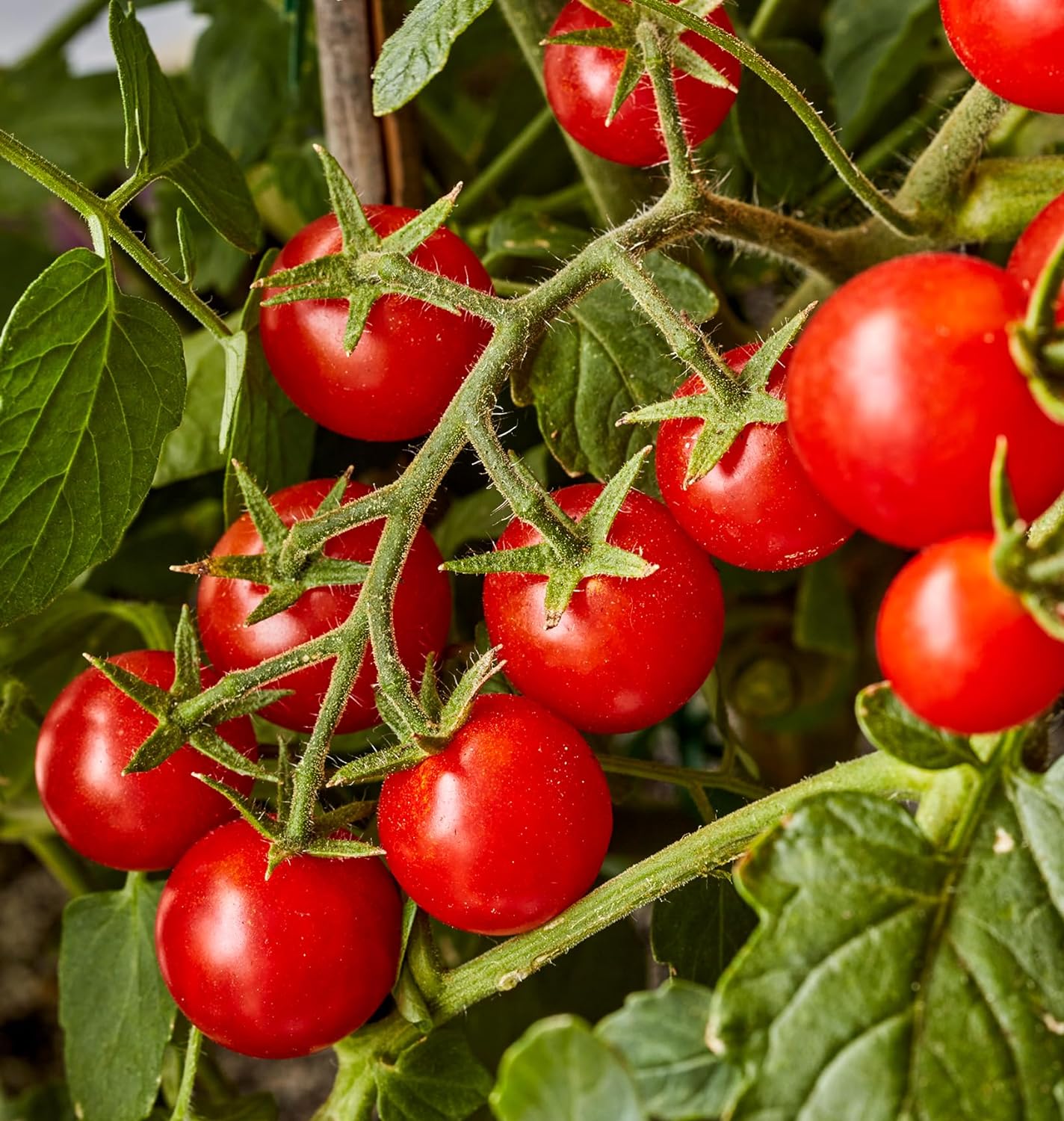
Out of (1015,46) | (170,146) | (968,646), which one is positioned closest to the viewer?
(968,646)

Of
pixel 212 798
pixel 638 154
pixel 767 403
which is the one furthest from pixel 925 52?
pixel 212 798

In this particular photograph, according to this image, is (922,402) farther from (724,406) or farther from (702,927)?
(702,927)

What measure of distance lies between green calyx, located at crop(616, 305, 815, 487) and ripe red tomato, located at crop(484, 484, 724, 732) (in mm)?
40

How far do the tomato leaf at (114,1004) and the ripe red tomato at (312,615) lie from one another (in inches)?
5.9

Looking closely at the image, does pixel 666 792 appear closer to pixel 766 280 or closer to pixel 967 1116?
pixel 766 280

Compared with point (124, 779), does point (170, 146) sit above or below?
above

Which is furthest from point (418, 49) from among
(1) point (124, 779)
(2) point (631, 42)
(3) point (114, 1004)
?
(3) point (114, 1004)

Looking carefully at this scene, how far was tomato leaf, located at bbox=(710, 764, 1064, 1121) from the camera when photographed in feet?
1.04

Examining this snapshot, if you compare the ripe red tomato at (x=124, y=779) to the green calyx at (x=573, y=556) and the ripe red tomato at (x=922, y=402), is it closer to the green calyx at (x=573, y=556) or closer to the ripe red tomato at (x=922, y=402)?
the green calyx at (x=573, y=556)

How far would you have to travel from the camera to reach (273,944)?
16.6 inches

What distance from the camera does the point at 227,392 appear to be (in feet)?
1.64

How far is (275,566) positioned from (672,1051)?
0.60 ft

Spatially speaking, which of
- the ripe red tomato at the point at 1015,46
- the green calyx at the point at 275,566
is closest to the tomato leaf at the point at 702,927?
the green calyx at the point at 275,566

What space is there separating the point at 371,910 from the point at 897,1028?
0.19 m
